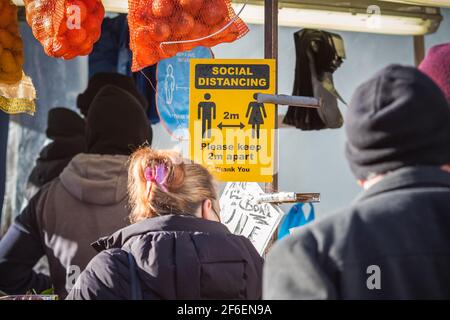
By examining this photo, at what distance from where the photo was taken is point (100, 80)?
4.23 m

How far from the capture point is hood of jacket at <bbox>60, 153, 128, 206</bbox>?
3682 millimetres

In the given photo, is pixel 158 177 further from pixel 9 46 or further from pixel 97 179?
pixel 97 179

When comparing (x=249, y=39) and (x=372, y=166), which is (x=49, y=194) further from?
(x=372, y=166)

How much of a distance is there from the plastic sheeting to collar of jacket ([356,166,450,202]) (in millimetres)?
3202

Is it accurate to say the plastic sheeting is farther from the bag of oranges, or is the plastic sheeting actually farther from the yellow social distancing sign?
the yellow social distancing sign

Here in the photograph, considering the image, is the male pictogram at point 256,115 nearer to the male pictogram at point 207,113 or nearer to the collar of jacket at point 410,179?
the male pictogram at point 207,113

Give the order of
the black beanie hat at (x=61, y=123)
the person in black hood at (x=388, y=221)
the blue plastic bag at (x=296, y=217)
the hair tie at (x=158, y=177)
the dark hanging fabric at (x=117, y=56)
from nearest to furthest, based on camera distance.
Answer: the person in black hood at (x=388, y=221) < the hair tie at (x=158, y=177) < the blue plastic bag at (x=296, y=217) < the dark hanging fabric at (x=117, y=56) < the black beanie hat at (x=61, y=123)

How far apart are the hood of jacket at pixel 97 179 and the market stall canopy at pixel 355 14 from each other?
79cm

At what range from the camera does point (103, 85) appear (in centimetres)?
419

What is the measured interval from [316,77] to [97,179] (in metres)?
1.24

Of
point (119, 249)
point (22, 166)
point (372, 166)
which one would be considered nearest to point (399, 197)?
point (372, 166)

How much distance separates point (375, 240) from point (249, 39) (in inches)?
87.7

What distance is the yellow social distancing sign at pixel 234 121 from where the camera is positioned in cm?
303

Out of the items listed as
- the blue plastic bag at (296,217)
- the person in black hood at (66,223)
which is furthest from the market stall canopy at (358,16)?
the person in black hood at (66,223)
